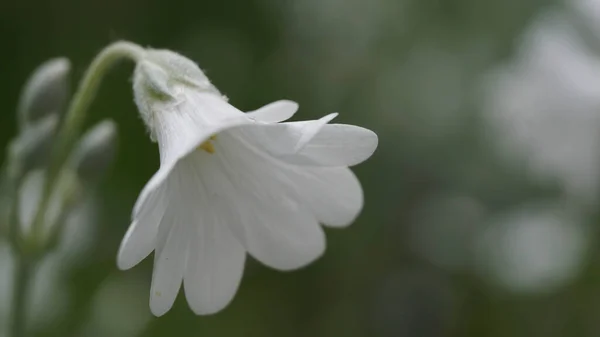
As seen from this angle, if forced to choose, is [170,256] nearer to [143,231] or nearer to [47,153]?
[143,231]

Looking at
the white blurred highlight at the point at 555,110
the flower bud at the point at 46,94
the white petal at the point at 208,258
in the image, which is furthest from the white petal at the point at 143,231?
the white blurred highlight at the point at 555,110

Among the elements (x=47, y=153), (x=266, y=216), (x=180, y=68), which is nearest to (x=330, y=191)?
(x=266, y=216)

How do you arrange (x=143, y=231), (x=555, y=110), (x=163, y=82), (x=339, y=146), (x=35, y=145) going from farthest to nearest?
(x=555, y=110)
(x=35, y=145)
(x=163, y=82)
(x=339, y=146)
(x=143, y=231)

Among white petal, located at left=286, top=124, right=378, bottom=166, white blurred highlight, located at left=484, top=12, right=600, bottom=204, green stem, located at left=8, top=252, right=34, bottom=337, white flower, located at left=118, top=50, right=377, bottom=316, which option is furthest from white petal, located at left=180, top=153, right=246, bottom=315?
white blurred highlight, located at left=484, top=12, right=600, bottom=204

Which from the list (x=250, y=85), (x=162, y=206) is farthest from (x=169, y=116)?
(x=250, y=85)

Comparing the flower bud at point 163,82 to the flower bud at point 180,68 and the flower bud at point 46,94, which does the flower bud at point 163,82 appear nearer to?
the flower bud at point 180,68

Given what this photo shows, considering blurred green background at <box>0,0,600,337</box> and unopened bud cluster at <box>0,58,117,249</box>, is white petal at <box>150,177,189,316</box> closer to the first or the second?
unopened bud cluster at <box>0,58,117,249</box>

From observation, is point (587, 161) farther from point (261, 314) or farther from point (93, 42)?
point (93, 42)
